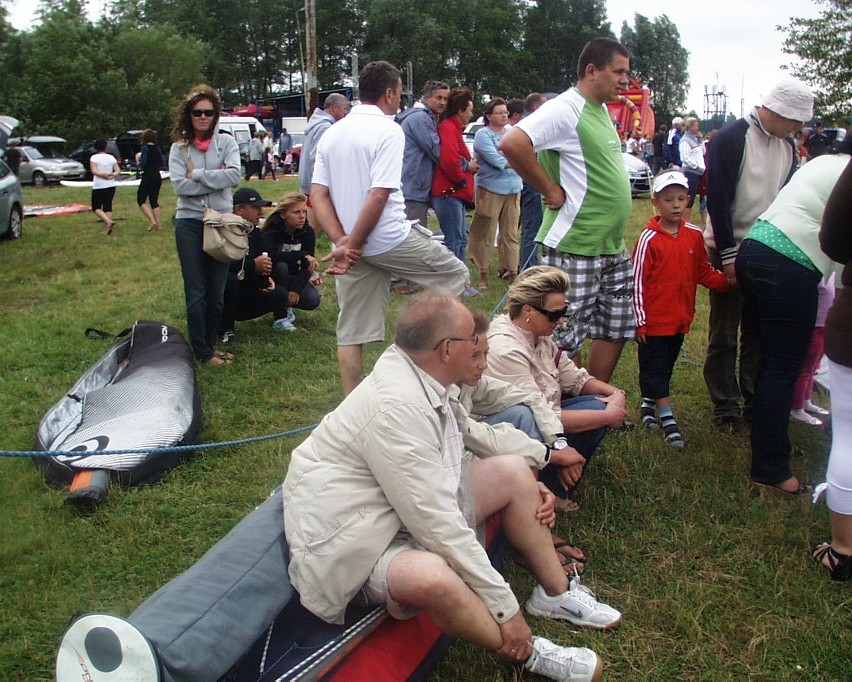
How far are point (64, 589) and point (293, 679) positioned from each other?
1.39 m

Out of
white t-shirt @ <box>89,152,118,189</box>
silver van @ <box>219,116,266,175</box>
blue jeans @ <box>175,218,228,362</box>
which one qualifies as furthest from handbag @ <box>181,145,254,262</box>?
silver van @ <box>219,116,266,175</box>

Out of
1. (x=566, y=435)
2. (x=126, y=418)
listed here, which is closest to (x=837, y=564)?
(x=566, y=435)

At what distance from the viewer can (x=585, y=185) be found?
4.02 meters

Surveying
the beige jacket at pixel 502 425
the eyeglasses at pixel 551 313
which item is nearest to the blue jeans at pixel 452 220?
the eyeglasses at pixel 551 313

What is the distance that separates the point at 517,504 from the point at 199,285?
345 centimetres

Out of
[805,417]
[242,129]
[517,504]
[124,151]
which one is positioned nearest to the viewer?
[517,504]

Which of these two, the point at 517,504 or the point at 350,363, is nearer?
the point at 517,504

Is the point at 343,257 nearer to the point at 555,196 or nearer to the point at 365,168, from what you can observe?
the point at 365,168

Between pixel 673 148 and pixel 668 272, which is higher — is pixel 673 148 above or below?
above

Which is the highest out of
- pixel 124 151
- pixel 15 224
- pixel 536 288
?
pixel 536 288

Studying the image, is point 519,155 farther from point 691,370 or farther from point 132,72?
point 132,72

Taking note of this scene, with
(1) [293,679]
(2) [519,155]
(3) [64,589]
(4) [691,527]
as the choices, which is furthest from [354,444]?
(2) [519,155]

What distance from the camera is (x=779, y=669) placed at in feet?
8.60

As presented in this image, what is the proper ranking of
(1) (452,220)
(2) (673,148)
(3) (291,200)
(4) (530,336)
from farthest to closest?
(2) (673,148) < (1) (452,220) < (3) (291,200) < (4) (530,336)
